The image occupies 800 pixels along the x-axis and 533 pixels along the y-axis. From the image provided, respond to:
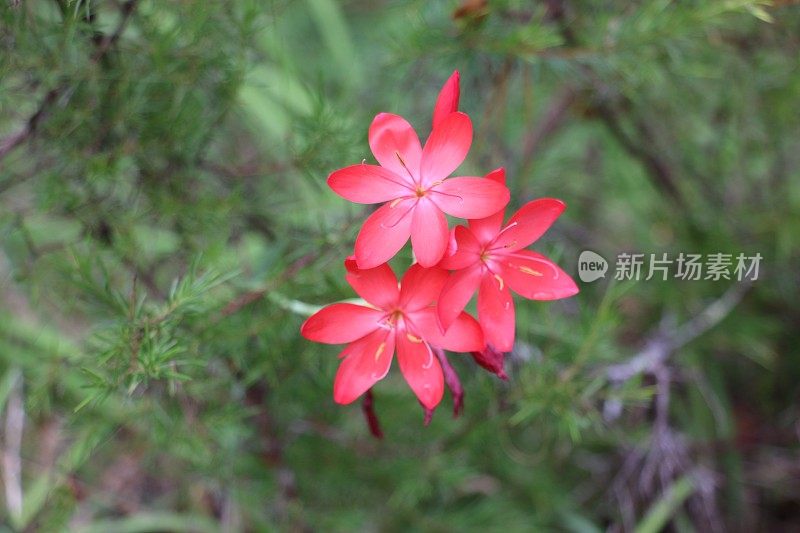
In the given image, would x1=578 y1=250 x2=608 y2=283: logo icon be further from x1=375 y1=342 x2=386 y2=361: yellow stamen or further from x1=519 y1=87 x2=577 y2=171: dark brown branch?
x1=375 y1=342 x2=386 y2=361: yellow stamen

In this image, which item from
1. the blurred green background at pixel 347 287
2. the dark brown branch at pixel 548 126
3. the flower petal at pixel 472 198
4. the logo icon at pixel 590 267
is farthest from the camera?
the dark brown branch at pixel 548 126

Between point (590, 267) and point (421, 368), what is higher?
point (421, 368)

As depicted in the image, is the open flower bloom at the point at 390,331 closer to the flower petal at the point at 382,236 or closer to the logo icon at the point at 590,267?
the flower petal at the point at 382,236

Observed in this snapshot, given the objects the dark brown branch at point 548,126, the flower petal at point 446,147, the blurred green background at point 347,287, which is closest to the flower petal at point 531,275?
the flower petal at point 446,147

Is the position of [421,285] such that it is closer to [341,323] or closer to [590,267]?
[341,323]

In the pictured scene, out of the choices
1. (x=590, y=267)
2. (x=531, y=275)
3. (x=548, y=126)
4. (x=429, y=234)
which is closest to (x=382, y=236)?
(x=429, y=234)

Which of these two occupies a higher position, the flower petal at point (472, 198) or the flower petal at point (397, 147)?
the flower petal at point (397, 147)

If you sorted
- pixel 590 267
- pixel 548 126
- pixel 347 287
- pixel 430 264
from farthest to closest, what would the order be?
pixel 548 126, pixel 590 267, pixel 347 287, pixel 430 264

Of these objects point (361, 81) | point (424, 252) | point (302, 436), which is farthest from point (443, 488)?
point (361, 81)
